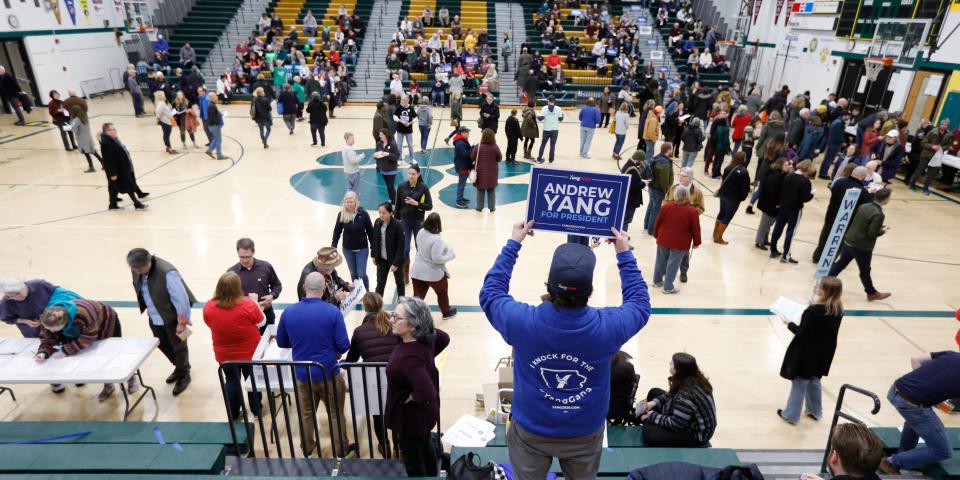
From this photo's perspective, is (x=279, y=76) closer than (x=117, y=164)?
No

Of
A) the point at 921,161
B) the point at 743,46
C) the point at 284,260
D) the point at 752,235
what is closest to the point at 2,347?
the point at 284,260

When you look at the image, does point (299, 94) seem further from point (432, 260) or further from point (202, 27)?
point (432, 260)

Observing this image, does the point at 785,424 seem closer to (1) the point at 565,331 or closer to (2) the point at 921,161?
(1) the point at 565,331

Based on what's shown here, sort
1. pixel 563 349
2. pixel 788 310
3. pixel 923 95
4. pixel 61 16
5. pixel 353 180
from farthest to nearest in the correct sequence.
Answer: pixel 61 16
pixel 923 95
pixel 353 180
pixel 788 310
pixel 563 349

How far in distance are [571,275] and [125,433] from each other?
12.9 ft

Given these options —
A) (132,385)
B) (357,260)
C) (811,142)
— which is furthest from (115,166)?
(811,142)

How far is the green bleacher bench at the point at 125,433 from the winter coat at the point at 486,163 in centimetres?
664

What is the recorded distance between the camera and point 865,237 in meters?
6.91

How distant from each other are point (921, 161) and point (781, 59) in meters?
11.0

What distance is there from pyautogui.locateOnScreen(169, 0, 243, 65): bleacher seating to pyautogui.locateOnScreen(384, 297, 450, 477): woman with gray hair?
26.1m

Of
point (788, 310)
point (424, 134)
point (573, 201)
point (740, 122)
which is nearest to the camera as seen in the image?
point (573, 201)

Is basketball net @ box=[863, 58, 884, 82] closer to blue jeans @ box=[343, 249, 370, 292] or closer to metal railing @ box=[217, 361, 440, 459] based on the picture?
blue jeans @ box=[343, 249, 370, 292]

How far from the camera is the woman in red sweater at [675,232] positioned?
693cm

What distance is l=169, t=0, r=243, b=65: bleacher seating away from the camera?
25.3 m
